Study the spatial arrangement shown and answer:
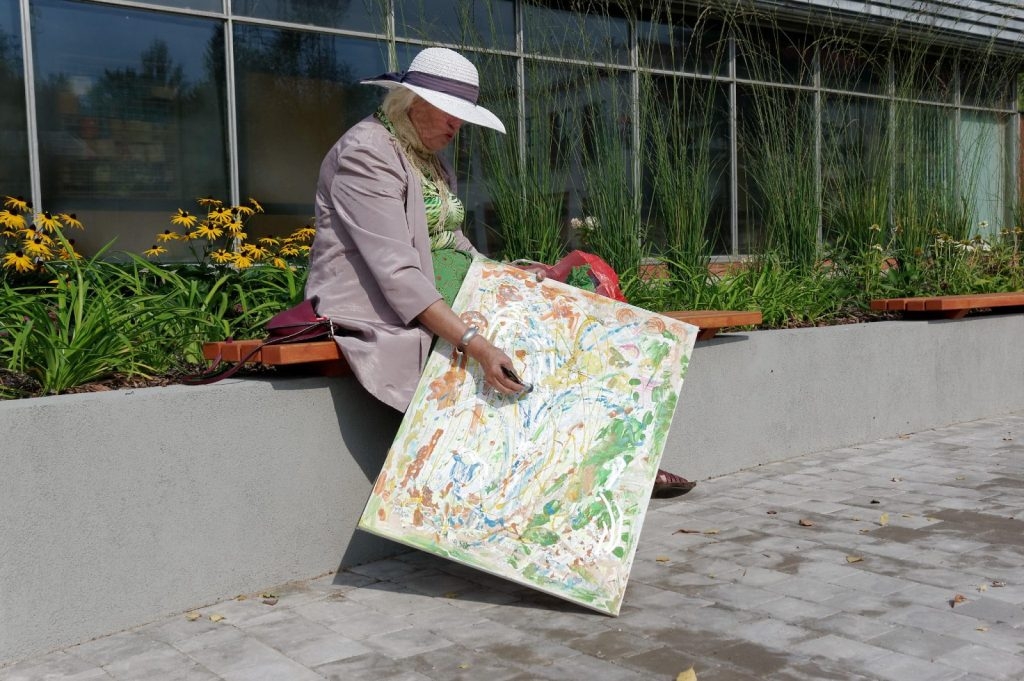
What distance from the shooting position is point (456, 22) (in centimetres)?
714

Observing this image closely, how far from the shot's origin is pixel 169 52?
22.8 feet

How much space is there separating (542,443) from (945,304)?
3.38 metres

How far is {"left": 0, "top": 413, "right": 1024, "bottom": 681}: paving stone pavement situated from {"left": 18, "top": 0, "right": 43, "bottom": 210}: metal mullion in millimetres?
4011

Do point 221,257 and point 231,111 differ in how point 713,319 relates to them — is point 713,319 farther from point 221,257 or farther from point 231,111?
point 231,111

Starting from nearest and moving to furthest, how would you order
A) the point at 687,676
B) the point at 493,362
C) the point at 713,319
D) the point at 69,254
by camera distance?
the point at 687,676, the point at 493,362, the point at 69,254, the point at 713,319

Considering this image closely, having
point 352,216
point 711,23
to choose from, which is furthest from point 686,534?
point 711,23

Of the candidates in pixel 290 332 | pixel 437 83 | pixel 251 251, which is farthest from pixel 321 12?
pixel 290 332

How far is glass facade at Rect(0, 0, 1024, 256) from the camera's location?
5340 mm

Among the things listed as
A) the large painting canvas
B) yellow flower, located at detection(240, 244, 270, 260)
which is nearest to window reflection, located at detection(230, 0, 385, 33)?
yellow flower, located at detection(240, 244, 270, 260)

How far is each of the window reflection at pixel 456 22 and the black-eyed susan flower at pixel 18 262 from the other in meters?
2.15

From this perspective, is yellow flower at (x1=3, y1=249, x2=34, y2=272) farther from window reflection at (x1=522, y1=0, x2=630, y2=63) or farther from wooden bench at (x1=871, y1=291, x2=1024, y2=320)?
wooden bench at (x1=871, y1=291, x2=1024, y2=320)

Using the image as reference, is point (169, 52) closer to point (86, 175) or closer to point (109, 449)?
point (86, 175)

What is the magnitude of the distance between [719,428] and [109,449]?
2.76m

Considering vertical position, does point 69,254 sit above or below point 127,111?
below
